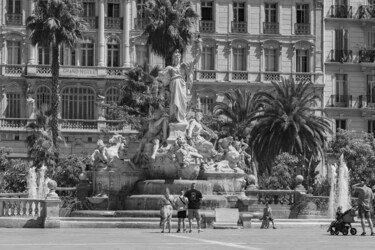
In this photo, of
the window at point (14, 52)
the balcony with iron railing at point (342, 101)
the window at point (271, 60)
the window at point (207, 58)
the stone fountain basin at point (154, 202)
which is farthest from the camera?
the balcony with iron railing at point (342, 101)

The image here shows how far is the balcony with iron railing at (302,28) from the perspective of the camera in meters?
88.3

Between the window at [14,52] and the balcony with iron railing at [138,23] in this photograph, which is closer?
the window at [14,52]

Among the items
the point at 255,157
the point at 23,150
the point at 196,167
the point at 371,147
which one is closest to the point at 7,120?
the point at 23,150

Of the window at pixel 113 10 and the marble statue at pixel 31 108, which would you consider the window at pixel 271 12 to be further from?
the marble statue at pixel 31 108

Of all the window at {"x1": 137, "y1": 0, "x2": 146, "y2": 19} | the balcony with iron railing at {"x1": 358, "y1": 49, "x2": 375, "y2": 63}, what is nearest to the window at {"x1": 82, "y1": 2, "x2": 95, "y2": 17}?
the window at {"x1": 137, "y1": 0, "x2": 146, "y2": 19}

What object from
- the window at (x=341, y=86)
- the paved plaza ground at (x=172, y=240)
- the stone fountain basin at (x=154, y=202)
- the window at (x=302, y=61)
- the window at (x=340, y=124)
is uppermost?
the window at (x=302, y=61)

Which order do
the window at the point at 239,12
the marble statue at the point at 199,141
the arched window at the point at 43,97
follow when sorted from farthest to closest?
1. the window at the point at 239,12
2. the arched window at the point at 43,97
3. the marble statue at the point at 199,141

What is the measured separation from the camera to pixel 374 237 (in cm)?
3362

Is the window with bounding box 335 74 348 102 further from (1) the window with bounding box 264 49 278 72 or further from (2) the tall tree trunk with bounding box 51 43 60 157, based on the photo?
(2) the tall tree trunk with bounding box 51 43 60 157

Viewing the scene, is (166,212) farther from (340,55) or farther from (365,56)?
(365,56)

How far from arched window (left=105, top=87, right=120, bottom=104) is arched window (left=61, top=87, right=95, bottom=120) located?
1002 millimetres

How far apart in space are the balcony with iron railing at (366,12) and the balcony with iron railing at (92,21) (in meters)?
19.6

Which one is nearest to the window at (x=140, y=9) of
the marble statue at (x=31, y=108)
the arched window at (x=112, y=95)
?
the arched window at (x=112, y=95)

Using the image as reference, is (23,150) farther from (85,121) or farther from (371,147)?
(371,147)
